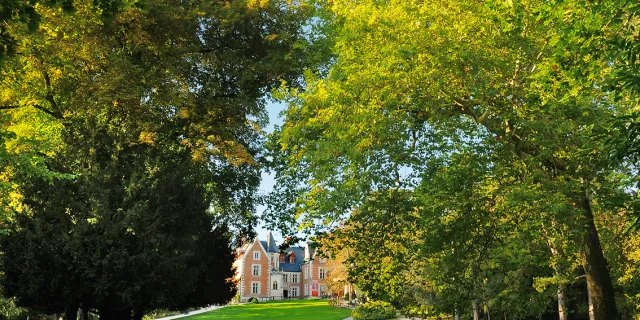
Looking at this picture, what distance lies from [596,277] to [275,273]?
279 feet

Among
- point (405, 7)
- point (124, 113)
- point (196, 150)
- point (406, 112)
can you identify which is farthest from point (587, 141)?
point (124, 113)

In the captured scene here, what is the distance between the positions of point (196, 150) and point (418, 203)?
903 centimetres

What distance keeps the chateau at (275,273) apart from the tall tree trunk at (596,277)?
2654 inches

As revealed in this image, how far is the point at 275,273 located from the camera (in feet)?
311

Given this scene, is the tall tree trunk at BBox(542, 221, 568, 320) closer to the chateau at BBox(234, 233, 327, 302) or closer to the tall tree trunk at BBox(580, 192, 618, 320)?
the tall tree trunk at BBox(580, 192, 618, 320)

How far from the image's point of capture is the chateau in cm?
8831

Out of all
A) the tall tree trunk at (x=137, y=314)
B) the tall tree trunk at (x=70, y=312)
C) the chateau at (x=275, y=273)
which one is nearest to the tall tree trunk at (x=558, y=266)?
the tall tree trunk at (x=137, y=314)

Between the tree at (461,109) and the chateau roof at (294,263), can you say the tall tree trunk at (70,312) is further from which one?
the chateau roof at (294,263)

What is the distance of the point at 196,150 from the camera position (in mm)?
19312

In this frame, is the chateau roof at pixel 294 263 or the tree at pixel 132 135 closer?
the tree at pixel 132 135

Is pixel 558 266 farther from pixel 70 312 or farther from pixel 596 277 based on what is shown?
pixel 70 312

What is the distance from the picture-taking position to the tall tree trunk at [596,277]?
12820mm

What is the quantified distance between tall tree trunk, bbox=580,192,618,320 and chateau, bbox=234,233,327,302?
67.4m

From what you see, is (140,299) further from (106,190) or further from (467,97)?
(467,97)
